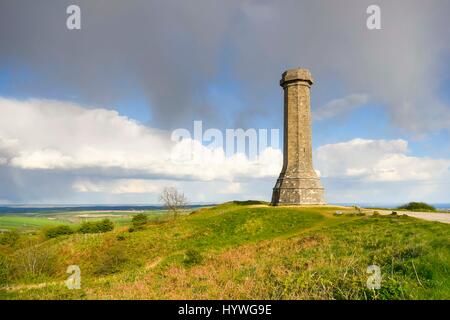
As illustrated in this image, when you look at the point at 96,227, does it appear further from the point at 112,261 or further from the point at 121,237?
the point at 112,261

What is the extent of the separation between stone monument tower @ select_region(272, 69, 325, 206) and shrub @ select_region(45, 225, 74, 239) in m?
40.6

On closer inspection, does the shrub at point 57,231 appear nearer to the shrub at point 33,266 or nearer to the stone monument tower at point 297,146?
the shrub at point 33,266

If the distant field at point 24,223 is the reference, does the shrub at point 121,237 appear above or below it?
above

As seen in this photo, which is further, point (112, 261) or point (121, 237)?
point (121, 237)

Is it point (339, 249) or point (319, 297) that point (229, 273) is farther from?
point (339, 249)

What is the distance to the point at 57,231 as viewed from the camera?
57344 mm

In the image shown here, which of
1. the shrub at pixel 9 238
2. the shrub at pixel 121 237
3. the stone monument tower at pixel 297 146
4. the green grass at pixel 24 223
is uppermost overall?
the stone monument tower at pixel 297 146

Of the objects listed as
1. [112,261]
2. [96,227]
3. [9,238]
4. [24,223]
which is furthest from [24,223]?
[112,261]

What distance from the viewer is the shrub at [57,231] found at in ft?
186

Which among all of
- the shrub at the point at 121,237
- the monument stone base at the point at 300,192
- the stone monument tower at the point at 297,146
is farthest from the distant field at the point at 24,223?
the stone monument tower at the point at 297,146

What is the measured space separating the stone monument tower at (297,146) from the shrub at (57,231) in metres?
40.6

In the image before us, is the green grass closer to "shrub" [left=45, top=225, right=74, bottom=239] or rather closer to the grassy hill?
"shrub" [left=45, top=225, right=74, bottom=239]

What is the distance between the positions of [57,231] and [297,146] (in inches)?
1866
